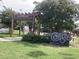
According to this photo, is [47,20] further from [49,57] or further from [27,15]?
[49,57]

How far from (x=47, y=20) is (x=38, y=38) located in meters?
2.50

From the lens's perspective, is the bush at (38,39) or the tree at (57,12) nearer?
the bush at (38,39)

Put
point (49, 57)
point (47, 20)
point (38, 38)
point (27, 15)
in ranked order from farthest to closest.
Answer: point (27, 15) < point (47, 20) < point (38, 38) < point (49, 57)

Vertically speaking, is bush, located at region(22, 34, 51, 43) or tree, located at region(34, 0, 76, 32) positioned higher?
tree, located at region(34, 0, 76, 32)

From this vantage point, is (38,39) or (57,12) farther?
(57,12)

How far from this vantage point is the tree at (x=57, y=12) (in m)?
23.2

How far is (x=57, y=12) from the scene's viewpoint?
23.2m

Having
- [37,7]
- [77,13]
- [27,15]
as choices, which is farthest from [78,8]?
[27,15]

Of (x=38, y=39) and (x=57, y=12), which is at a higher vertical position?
(x=57, y=12)

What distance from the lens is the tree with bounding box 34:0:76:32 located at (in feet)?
76.1

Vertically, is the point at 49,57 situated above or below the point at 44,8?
below

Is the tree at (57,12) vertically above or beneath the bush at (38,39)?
above

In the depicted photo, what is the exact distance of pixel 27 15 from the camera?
26781 mm

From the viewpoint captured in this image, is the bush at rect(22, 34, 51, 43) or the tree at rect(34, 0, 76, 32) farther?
the tree at rect(34, 0, 76, 32)
